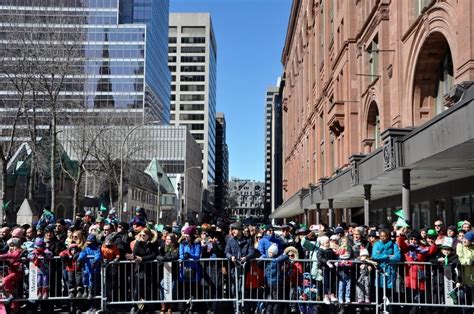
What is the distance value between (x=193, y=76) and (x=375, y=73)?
125 meters

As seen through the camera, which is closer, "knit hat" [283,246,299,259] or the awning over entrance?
"knit hat" [283,246,299,259]

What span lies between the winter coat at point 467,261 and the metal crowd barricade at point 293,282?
1630 mm

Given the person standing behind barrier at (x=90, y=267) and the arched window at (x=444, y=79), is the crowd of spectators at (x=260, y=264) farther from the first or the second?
the arched window at (x=444, y=79)

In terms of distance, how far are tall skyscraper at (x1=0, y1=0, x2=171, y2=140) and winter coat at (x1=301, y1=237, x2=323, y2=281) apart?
20.9 meters

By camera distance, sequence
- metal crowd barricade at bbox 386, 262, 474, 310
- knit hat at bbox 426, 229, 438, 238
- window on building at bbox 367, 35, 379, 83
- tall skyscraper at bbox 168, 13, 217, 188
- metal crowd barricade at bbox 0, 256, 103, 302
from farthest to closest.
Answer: tall skyscraper at bbox 168, 13, 217, 188 < window on building at bbox 367, 35, 379, 83 < knit hat at bbox 426, 229, 438, 238 < metal crowd barricade at bbox 0, 256, 103, 302 < metal crowd barricade at bbox 386, 262, 474, 310

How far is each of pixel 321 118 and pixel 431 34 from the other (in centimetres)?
2746

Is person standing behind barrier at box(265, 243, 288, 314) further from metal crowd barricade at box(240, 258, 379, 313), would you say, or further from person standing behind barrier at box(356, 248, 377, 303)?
person standing behind barrier at box(356, 248, 377, 303)

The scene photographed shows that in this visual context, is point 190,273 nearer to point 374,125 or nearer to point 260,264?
point 260,264

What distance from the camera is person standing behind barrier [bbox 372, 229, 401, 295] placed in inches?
399

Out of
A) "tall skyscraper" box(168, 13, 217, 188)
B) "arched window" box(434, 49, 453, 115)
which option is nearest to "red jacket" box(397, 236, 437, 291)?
"arched window" box(434, 49, 453, 115)

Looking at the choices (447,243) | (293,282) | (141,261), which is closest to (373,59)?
(447,243)

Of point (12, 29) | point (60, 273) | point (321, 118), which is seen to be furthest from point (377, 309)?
point (321, 118)

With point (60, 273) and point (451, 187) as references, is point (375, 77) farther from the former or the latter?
point (60, 273)

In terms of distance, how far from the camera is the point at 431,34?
1941 centimetres
